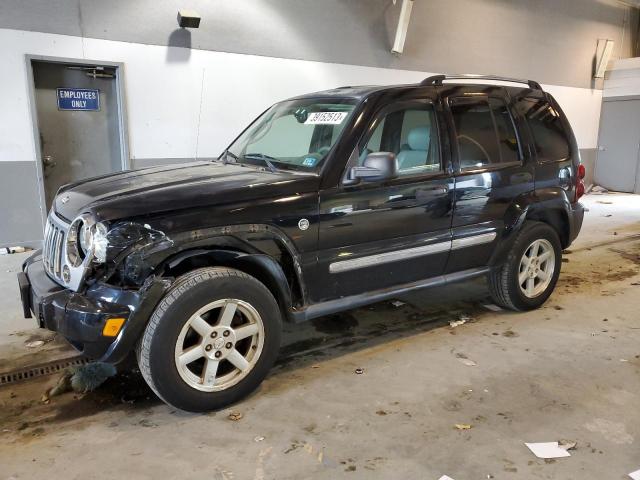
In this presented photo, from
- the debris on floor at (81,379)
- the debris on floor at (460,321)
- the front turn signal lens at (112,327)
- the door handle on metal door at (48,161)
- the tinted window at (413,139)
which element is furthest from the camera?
the door handle on metal door at (48,161)

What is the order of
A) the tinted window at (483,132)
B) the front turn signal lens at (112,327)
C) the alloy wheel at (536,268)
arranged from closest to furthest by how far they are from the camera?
the front turn signal lens at (112,327)
the tinted window at (483,132)
the alloy wheel at (536,268)

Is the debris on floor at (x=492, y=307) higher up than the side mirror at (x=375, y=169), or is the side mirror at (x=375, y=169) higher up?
the side mirror at (x=375, y=169)

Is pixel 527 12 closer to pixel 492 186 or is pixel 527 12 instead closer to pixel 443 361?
pixel 492 186

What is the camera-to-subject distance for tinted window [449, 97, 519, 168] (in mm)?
3854

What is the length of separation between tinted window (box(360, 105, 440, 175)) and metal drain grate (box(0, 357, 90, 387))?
8.38ft

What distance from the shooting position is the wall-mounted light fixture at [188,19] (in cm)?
677

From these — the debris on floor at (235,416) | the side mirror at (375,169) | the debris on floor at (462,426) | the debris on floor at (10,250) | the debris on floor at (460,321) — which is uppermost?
the side mirror at (375,169)

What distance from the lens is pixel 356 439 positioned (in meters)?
2.72

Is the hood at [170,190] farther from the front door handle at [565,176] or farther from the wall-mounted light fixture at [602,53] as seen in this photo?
the wall-mounted light fixture at [602,53]

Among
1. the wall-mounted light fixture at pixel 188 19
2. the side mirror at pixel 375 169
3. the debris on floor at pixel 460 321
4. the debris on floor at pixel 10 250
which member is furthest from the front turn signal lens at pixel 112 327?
the wall-mounted light fixture at pixel 188 19

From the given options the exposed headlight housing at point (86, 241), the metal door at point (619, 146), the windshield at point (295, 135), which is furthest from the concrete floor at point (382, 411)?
the metal door at point (619, 146)

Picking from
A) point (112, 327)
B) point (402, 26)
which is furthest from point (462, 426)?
point (402, 26)

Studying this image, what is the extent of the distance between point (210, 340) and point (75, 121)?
195 inches

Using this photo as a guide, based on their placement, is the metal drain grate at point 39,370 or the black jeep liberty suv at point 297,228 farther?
the metal drain grate at point 39,370
